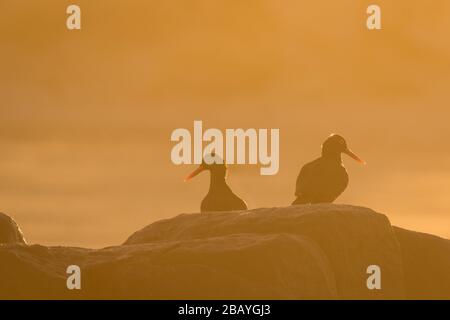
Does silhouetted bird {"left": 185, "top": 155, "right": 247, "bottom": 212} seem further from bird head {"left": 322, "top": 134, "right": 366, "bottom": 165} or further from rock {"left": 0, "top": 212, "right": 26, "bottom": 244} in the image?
rock {"left": 0, "top": 212, "right": 26, "bottom": 244}

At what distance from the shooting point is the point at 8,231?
23.5 meters

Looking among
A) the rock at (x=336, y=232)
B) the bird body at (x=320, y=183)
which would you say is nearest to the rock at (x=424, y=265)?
the rock at (x=336, y=232)

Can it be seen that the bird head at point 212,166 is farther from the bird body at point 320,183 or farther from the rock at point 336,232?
the rock at point 336,232

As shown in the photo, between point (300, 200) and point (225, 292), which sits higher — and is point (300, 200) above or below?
above

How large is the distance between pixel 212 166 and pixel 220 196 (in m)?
1.58

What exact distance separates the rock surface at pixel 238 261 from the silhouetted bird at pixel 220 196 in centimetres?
566

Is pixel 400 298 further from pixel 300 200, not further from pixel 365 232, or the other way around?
pixel 300 200

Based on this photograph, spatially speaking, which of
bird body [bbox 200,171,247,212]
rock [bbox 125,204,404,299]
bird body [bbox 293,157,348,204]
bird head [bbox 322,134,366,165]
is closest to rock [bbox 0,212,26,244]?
rock [bbox 125,204,404,299]

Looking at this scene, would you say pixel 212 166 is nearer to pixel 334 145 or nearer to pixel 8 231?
pixel 334 145

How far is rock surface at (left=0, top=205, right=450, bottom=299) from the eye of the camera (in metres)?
18.5

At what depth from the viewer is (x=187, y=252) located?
19.0 meters
